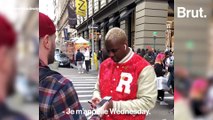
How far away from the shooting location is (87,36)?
3584 millimetres

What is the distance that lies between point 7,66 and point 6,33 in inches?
3.8

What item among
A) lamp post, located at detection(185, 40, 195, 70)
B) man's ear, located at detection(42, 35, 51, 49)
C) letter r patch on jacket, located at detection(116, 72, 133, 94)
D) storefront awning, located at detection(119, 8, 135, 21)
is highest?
storefront awning, located at detection(119, 8, 135, 21)

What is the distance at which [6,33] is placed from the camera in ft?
2.61

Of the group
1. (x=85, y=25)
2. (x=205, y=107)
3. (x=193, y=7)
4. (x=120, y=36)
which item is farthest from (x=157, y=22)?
(x=85, y=25)

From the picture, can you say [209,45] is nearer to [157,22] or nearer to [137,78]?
[137,78]

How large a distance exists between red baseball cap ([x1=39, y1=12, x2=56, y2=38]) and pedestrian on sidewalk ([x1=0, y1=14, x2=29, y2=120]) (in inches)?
13.1

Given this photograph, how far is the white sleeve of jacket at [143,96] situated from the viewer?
1.74 m

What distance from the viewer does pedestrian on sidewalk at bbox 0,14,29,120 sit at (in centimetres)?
80

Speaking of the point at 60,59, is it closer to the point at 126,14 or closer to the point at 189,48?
the point at 126,14

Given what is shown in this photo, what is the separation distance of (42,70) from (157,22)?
38.1 inches

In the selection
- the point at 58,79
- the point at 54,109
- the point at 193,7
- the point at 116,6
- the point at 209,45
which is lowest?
the point at 54,109

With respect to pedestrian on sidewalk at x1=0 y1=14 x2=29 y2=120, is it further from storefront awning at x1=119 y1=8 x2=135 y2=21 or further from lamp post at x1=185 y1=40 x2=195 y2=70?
storefront awning at x1=119 y1=8 x2=135 y2=21

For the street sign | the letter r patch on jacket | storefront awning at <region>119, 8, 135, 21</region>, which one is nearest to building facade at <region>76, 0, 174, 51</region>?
storefront awning at <region>119, 8, 135, 21</region>

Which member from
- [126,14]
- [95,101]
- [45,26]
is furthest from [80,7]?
[45,26]
